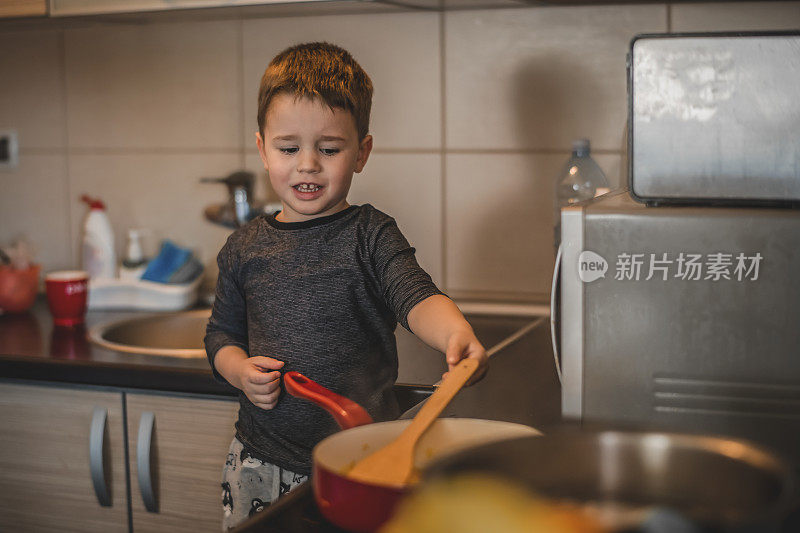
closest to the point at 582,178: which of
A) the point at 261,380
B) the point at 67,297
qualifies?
the point at 261,380

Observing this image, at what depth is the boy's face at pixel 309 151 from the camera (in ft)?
3.67

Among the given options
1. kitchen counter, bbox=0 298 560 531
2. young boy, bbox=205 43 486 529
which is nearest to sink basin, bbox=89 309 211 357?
kitchen counter, bbox=0 298 560 531

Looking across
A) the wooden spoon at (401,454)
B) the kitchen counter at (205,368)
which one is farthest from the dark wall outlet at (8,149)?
the wooden spoon at (401,454)

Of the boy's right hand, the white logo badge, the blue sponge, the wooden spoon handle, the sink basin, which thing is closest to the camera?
the wooden spoon handle

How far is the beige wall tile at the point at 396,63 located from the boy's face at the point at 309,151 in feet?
2.12

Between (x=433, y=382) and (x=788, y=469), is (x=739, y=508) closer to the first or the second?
(x=788, y=469)

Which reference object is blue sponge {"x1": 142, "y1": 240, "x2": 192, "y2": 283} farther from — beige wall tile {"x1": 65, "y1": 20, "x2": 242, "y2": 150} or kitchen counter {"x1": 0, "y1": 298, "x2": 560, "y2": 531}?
beige wall tile {"x1": 65, "y1": 20, "x2": 242, "y2": 150}

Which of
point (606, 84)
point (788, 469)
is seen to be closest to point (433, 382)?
point (606, 84)

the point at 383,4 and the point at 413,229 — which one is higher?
the point at 383,4

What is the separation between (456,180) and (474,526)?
4.74 ft

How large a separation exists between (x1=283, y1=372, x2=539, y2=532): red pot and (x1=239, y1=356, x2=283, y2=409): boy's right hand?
142mm

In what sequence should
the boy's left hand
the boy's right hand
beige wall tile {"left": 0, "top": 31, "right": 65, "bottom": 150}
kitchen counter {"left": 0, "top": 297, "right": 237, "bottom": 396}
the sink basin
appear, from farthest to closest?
beige wall tile {"left": 0, "top": 31, "right": 65, "bottom": 150} < the sink basin < kitchen counter {"left": 0, "top": 297, "right": 237, "bottom": 396} < the boy's right hand < the boy's left hand

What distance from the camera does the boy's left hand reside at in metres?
0.82

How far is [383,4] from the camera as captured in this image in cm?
163
